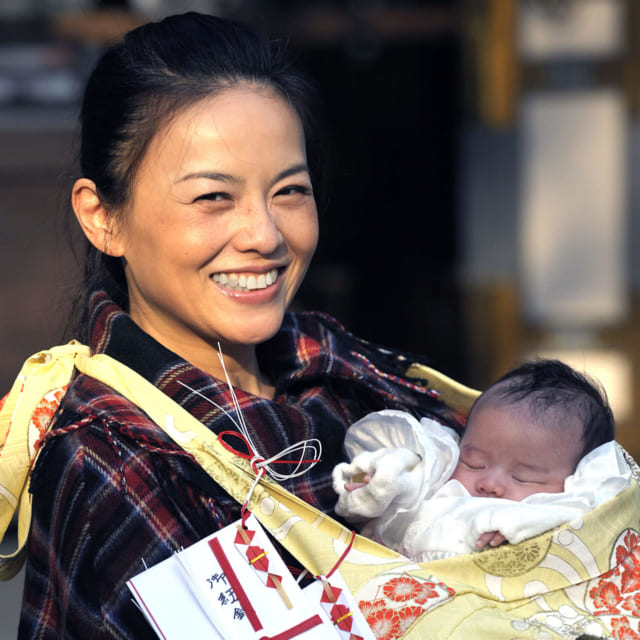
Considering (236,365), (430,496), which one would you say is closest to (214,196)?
(236,365)

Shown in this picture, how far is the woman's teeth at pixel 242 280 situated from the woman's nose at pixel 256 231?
2.1 inches

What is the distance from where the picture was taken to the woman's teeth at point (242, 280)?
5.45ft

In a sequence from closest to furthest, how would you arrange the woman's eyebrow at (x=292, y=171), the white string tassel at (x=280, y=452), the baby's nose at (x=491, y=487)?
the white string tassel at (x=280, y=452) < the woman's eyebrow at (x=292, y=171) < the baby's nose at (x=491, y=487)

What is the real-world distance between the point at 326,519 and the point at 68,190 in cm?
90

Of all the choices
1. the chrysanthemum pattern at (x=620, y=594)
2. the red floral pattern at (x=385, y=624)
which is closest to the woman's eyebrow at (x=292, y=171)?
the red floral pattern at (x=385, y=624)

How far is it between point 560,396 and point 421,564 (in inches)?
20.5

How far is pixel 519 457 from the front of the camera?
5.98 ft

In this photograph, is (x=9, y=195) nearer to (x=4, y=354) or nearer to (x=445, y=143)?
(x=4, y=354)

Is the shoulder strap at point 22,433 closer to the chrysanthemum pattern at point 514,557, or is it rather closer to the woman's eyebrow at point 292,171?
the woman's eyebrow at point 292,171

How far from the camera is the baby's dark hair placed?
186 centimetres

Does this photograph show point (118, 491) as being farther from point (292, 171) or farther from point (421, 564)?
point (292, 171)

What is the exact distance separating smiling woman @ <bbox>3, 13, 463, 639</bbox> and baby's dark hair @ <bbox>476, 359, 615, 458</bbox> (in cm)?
32

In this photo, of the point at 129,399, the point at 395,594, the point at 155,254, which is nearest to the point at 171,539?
the point at 129,399

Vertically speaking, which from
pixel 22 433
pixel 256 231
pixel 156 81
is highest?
pixel 156 81
